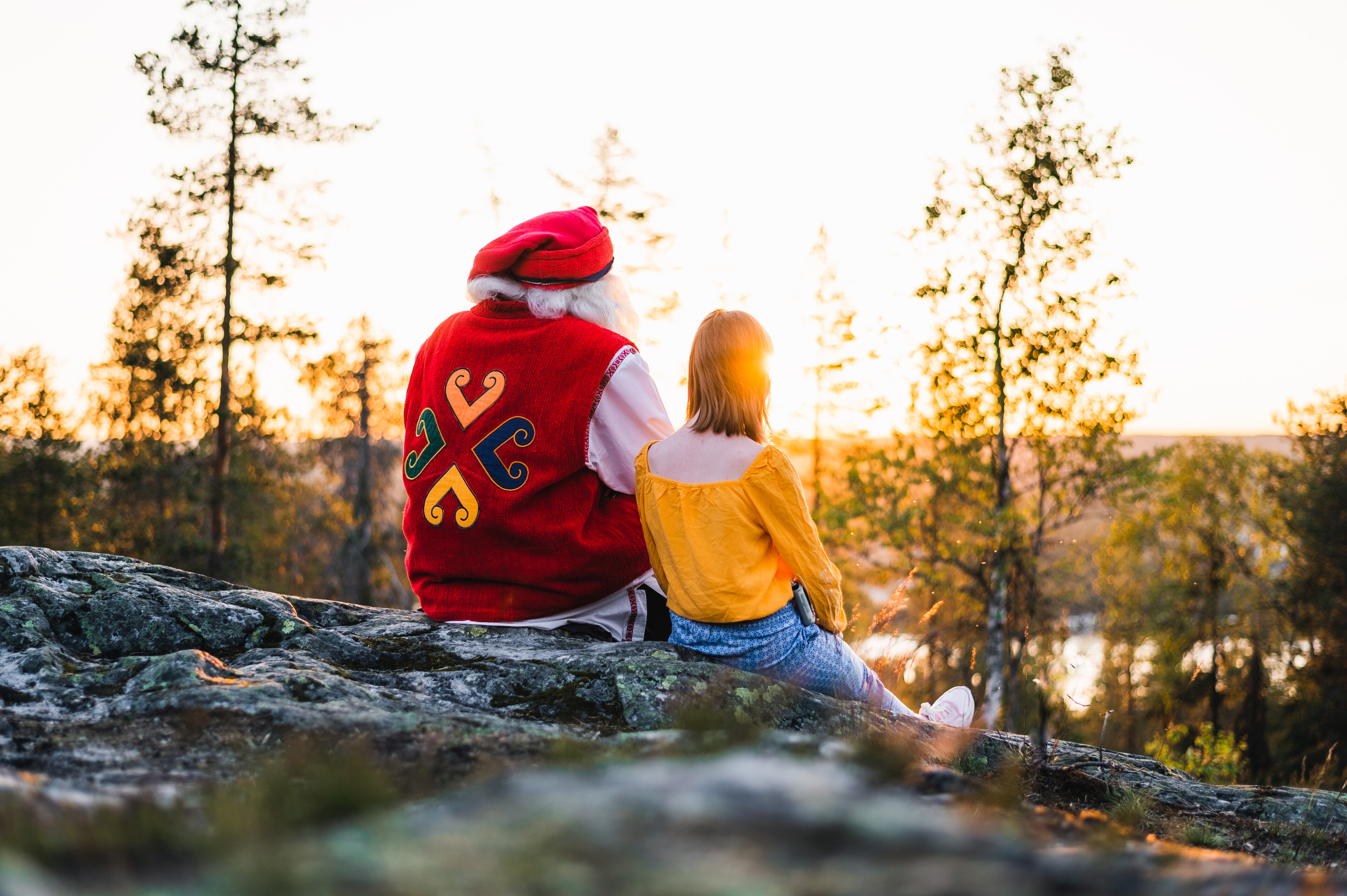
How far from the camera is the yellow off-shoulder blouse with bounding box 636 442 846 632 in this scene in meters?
3.09

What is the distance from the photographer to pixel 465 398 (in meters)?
3.53

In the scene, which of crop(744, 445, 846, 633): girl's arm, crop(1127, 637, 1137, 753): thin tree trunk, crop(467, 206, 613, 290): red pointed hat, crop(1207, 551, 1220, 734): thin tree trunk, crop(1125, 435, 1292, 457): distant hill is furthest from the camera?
crop(1127, 637, 1137, 753): thin tree trunk

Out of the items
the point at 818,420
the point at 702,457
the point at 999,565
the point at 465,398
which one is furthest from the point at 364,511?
the point at 702,457

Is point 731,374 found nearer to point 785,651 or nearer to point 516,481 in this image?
point 516,481

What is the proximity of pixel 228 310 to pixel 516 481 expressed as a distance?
11.9 m

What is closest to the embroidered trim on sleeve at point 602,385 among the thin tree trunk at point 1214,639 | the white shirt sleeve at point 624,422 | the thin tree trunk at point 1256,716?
the white shirt sleeve at point 624,422

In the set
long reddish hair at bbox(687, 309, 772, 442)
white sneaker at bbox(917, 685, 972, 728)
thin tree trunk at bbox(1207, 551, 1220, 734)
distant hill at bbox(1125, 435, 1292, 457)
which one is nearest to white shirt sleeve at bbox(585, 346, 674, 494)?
long reddish hair at bbox(687, 309, 772, 442)

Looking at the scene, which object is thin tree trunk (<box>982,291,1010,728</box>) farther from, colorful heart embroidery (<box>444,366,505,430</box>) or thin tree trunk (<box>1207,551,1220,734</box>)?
thin tree trunk (<box>1207,551,1220,734</box>)

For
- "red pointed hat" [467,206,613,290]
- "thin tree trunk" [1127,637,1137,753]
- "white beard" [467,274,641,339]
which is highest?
"red pointed hat" [467,206,613,290]

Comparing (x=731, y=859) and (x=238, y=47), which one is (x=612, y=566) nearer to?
(x=731, y=859)

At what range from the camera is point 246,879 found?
2.87 feet

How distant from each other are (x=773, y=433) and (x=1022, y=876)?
8.52ft

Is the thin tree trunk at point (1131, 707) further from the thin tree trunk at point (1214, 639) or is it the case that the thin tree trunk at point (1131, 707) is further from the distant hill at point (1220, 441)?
the distant hill at point (1220, 441)

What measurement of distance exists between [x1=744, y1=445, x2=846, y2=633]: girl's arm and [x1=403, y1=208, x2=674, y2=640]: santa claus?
59cm
